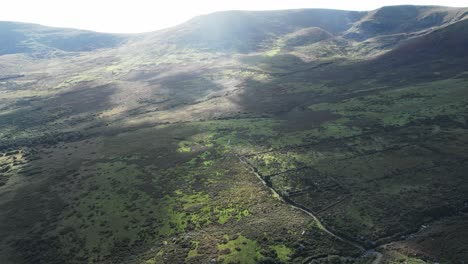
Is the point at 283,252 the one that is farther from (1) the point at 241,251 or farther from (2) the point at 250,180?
(2) the point at 250,180

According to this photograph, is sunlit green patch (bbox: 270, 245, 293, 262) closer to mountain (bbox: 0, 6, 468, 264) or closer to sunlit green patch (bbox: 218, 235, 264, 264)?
mountain (bbox: 0, 6, 468, 264)

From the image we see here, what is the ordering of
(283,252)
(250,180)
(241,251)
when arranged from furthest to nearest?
(250,180)
(241,251)
(283,252)

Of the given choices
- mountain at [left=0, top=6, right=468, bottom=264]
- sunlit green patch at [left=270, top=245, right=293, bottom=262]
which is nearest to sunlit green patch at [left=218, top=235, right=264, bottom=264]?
mountain at [left=0, top=6, right=468, bottom=264]

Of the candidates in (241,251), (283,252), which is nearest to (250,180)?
(241,251)

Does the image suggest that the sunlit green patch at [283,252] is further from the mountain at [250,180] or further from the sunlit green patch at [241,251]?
the sunlit green patch at [241,251]

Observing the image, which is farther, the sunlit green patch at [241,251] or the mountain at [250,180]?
the mountain at [250,180]

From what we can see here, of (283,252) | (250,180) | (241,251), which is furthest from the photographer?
(250,180)

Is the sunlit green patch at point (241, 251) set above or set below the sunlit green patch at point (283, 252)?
above

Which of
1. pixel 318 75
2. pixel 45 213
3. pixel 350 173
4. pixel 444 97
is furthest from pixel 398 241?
pixel 318 75

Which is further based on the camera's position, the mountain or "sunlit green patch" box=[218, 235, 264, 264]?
the mountain

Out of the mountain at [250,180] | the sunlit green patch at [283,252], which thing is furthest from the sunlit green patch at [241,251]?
the sunlit green patch at [283,252]

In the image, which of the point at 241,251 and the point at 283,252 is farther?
the point at 241,251
